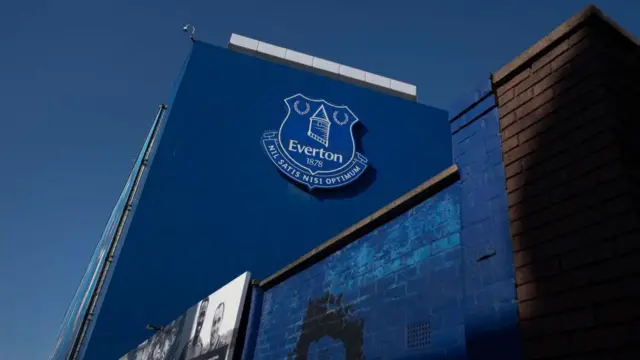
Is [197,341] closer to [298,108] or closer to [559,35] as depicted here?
[559,35]

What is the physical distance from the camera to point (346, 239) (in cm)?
627

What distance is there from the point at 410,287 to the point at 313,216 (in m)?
9.78

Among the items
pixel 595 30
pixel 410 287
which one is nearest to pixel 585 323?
pixel 595 30

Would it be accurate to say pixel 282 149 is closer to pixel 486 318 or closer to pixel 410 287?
pixel 410 287

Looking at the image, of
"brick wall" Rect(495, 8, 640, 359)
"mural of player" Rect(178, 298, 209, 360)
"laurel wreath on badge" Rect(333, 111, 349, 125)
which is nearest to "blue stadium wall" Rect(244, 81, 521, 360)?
"brick wall" Rect(495, 8, 640, 359)

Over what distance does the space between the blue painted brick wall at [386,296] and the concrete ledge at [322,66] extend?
11.5m

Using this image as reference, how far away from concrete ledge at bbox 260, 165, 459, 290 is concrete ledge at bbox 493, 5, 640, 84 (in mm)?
997

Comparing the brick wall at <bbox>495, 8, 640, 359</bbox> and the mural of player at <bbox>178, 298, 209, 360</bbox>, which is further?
the mural of player at <bbox>178, 298, 209, 360</bbox>

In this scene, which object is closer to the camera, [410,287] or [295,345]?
[410,287]

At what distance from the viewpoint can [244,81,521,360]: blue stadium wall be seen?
3455 millimetres

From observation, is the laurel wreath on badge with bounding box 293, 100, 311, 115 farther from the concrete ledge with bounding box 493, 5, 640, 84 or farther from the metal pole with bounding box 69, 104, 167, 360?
the concrete ledge with bounding box 493, 5, 640, 84

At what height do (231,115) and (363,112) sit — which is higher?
(363,112)

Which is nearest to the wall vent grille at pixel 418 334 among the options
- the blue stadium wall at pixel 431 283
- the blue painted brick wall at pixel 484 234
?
the blue stadium wall at pixel 431 283

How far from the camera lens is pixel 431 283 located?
4605 mm
